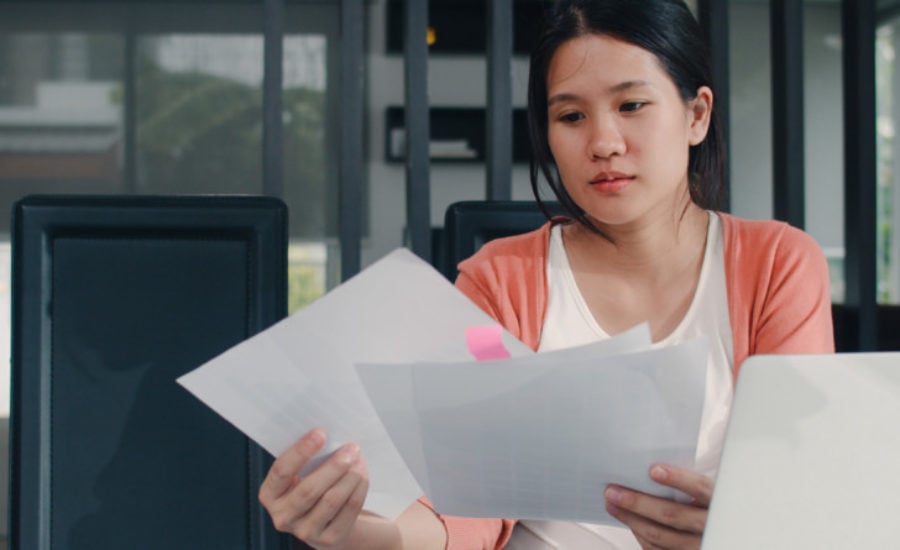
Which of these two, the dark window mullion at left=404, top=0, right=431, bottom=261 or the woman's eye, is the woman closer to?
the woman's eye

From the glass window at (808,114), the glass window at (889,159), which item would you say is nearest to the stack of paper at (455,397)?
the glass window at (889,159)

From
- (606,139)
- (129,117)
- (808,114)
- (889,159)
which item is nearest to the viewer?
(606,139)

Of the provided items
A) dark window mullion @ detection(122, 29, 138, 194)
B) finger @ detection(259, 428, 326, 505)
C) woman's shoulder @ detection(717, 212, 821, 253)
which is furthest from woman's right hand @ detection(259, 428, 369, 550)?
dark window mullion @ detection(122, 29, 138, 194)

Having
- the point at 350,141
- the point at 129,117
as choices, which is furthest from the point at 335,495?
the point at 129,117

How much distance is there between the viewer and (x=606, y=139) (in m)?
0.92

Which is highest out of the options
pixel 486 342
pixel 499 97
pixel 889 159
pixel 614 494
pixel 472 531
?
pixel 889 159

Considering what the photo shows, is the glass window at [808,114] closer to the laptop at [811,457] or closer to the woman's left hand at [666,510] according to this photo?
the woman's left hand at [666,510]

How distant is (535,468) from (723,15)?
1.20 metres

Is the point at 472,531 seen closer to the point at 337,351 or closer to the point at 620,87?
the point at 337,351

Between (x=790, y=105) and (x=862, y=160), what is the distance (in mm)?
151

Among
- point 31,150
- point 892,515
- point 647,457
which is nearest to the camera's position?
point 892,515

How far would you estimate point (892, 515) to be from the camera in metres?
0.46

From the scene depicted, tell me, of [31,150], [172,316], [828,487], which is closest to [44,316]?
[172,316]

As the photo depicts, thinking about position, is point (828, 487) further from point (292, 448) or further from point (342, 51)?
point (342, 51)
